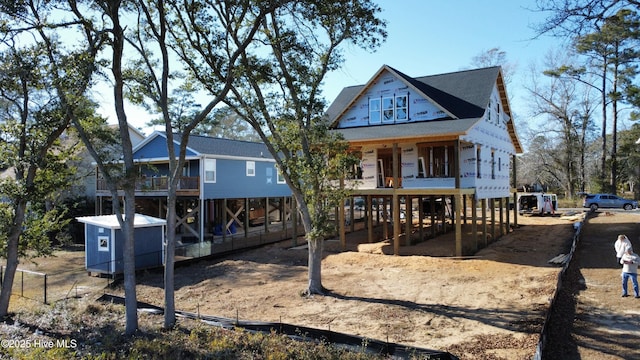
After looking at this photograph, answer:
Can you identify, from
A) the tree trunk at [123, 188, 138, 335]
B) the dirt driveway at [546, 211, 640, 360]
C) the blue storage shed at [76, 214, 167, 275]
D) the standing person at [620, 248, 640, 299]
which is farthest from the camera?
the blue storage shed at [76, 214, 167, 275]

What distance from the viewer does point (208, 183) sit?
980 inches

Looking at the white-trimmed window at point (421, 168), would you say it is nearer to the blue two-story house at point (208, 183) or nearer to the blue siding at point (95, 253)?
the blue two-story house at point (208, 183)

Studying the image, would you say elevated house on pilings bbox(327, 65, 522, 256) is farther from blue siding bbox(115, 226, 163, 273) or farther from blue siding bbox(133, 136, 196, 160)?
blue siding bbox(133, 136, 196, 160)

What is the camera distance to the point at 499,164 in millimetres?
24625

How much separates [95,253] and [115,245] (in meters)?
1.20

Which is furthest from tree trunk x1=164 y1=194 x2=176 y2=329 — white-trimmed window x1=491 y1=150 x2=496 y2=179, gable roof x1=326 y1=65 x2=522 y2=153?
white-trimmed window x1=491 y1=150 x2=496 y2=179

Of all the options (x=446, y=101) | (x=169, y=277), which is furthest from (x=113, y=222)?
(x=446, y=101)

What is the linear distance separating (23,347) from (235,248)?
1393 centimetres

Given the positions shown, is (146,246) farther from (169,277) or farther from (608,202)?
(608,202)

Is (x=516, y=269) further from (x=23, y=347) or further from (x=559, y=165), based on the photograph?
(x=559, y=165)

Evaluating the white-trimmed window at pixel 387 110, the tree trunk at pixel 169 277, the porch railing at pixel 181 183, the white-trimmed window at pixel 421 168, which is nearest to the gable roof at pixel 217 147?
the porch railing at pixel 181 183

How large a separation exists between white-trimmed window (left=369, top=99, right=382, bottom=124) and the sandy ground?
21.0 ft

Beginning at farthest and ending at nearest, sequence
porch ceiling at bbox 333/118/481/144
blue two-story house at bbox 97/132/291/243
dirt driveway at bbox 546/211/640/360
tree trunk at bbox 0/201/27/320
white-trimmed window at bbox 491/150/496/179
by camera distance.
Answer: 1. blue two-story house at bbox 97/132/291/243
2. white-trimmed window at bbox 491/150/496/179
3. porch ceiling at bbox 333/118/481/144
4. tree trunk at bbox 0/201/27/320
5. dirt driveway at bbox 546/211/640/360

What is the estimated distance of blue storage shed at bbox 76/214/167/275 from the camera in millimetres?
17656
